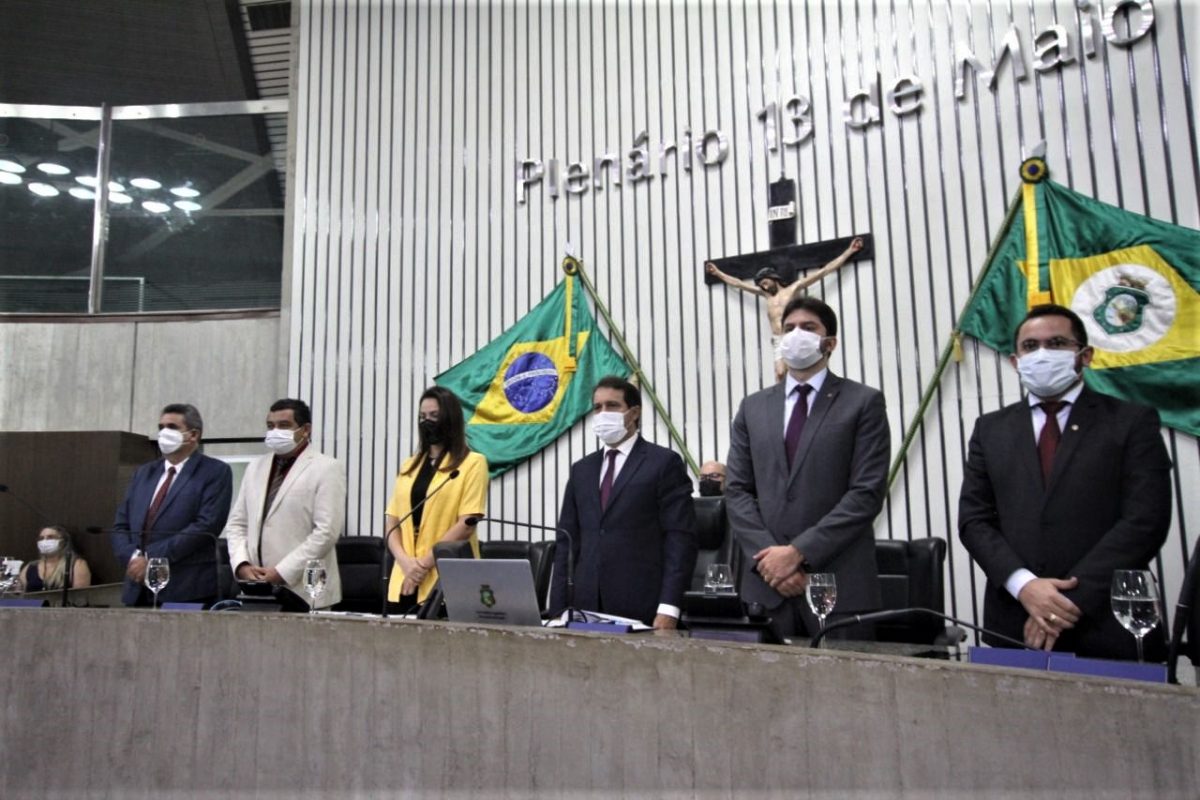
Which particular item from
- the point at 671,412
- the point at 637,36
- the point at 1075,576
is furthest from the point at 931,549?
the point at 637,36

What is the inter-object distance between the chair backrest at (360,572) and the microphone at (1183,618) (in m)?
3.69

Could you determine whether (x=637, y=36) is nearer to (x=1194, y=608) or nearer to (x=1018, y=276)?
(x=1018, y=276)

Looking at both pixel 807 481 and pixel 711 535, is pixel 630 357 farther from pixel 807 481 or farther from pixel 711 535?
pixel 807 481

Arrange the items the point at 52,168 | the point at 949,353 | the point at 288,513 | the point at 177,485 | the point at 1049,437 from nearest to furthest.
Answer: the point at 1049,437 < the point at 288,513 < the point at 177,485 < the point at 949,353 < the point at 52,168

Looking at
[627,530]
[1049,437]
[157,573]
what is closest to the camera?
[1049,437]

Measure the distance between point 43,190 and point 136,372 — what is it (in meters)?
1.55

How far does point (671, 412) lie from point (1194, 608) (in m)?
3.42

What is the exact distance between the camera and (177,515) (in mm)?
3311

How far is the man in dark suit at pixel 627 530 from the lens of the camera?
271 centimetres

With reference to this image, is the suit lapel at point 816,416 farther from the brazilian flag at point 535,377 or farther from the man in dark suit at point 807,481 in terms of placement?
the brazilian flag at point 535,377

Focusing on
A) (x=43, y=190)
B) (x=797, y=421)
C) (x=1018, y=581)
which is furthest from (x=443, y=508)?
(x=43, y=190)

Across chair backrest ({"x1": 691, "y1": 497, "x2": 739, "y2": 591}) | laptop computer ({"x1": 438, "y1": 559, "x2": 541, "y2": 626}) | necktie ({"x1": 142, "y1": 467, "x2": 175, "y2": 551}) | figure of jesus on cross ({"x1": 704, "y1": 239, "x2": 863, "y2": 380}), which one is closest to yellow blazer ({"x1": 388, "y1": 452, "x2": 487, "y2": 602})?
chair backrest ({"x1": 691, "y1": 497, "x2": 739, "y2": 591})

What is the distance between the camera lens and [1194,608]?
161cm

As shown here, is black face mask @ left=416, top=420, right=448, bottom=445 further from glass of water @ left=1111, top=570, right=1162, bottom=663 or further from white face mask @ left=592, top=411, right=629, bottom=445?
glass of water @ left=1111, top=570, right=1162, bottom=663
